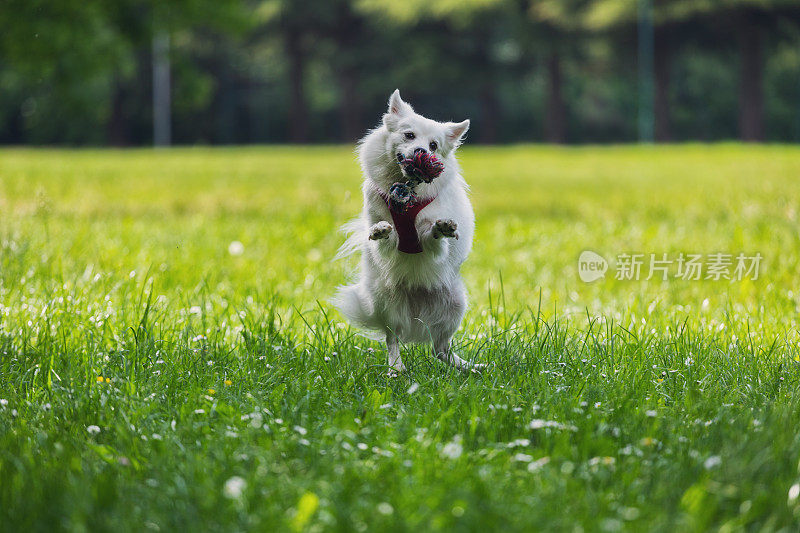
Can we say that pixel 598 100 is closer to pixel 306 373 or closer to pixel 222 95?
pixel 222 95

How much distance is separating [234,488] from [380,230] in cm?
131

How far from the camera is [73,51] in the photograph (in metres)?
19.9

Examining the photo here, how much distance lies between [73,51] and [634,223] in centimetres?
1445

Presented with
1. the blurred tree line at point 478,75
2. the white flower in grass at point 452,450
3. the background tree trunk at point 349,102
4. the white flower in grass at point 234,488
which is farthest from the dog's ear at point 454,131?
the background tree trunk at point 349,102

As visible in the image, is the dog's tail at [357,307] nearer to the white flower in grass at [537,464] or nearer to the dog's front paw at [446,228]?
the dog's front paw at [446,228]

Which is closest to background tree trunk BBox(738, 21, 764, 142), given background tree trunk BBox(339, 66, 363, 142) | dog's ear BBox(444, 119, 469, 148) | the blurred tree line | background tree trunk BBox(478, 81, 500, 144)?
the blurred tree line

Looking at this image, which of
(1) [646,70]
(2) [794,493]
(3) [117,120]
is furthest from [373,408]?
(3) [117,120]

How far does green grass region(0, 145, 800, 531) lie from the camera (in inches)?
97.8

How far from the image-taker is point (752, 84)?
3928 cm

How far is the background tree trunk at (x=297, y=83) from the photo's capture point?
153ft

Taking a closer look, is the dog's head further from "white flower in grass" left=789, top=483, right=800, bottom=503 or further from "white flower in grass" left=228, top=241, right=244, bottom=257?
"white flower in grass" left=228, top=241, right=244, bottom=257

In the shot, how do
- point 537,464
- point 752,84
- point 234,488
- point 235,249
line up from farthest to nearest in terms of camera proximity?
point 752,84 < point 235,249 < point 537,464 < point 234,488

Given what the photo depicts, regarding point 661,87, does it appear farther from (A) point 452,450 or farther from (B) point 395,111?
(A) point 452,450

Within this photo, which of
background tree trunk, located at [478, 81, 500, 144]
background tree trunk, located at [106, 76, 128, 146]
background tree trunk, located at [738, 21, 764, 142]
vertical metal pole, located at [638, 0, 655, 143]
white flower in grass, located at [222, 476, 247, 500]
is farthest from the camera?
background tree trunk, located at [106, 76, 128, 146]
